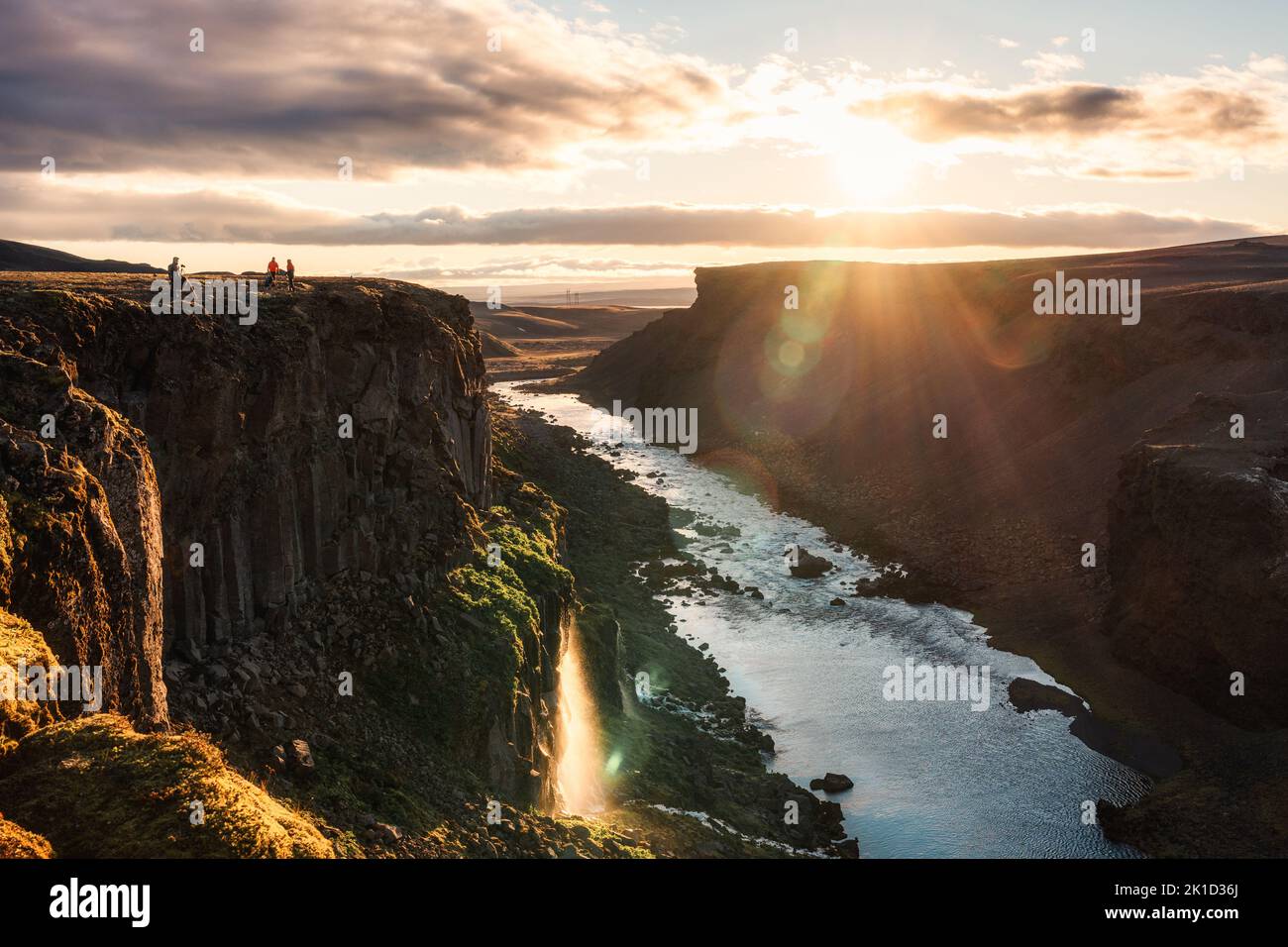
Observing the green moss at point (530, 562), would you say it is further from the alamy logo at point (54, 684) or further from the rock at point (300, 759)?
the alamy logo at point (54, 684)

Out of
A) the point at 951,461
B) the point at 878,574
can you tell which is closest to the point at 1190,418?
the point at 878,574

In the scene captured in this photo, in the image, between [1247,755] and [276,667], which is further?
[1247,755]

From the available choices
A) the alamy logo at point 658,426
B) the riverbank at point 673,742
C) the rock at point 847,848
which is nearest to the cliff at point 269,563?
the riverbank at point 673,742

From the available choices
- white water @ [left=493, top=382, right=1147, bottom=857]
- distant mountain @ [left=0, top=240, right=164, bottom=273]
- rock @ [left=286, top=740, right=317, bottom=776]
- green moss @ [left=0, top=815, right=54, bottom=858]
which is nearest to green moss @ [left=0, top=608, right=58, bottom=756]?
green moss @ [left=0, top=815, right=54, bottom=858]

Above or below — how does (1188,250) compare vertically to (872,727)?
above

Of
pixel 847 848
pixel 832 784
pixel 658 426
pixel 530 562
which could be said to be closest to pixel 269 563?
pixel 530 562
